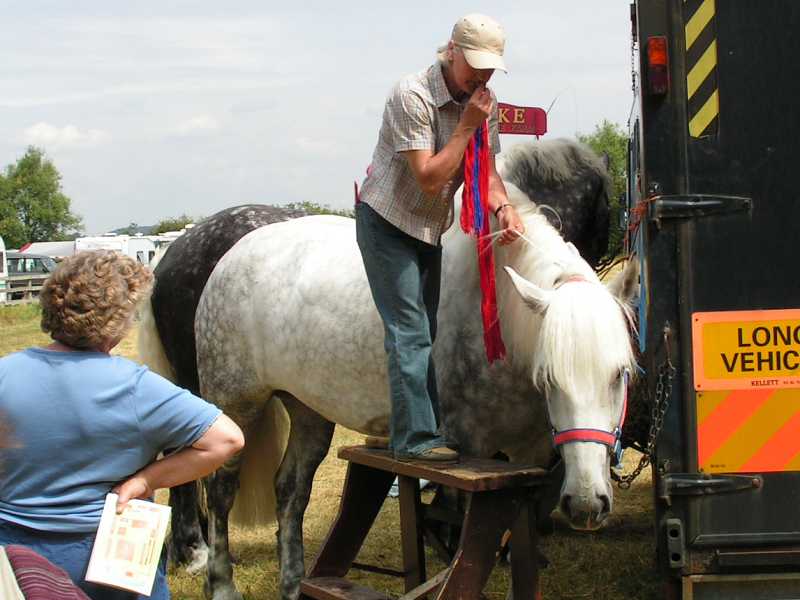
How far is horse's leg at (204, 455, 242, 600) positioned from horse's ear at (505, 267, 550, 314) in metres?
2.60

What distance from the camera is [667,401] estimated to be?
3312mm

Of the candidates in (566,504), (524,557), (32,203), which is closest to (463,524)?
(524,557)

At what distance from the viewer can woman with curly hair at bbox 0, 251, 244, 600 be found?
274 centimetres

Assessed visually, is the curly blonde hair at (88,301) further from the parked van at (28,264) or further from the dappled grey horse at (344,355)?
the parked van at (28,264)

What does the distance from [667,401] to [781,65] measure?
1.12m

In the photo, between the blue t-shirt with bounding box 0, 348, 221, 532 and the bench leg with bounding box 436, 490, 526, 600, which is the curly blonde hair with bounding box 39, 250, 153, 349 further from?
the bench leg with bounding box 436, 490, 526, 600

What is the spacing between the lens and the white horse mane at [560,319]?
345cm

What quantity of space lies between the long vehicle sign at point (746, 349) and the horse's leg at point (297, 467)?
9.21 ft

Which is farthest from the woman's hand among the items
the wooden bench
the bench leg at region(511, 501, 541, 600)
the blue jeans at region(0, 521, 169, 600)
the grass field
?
the grass field

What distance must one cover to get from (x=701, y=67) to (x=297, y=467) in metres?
3.35

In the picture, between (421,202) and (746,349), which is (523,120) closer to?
(421,202)

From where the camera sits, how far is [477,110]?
3.61 meters

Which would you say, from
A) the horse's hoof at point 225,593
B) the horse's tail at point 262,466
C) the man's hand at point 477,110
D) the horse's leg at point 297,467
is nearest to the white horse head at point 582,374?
the man's hand at point 477,110

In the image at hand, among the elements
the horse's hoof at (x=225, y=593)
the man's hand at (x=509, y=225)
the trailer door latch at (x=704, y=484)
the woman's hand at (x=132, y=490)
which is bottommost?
the horse's hoof at (x=225, y=593)
